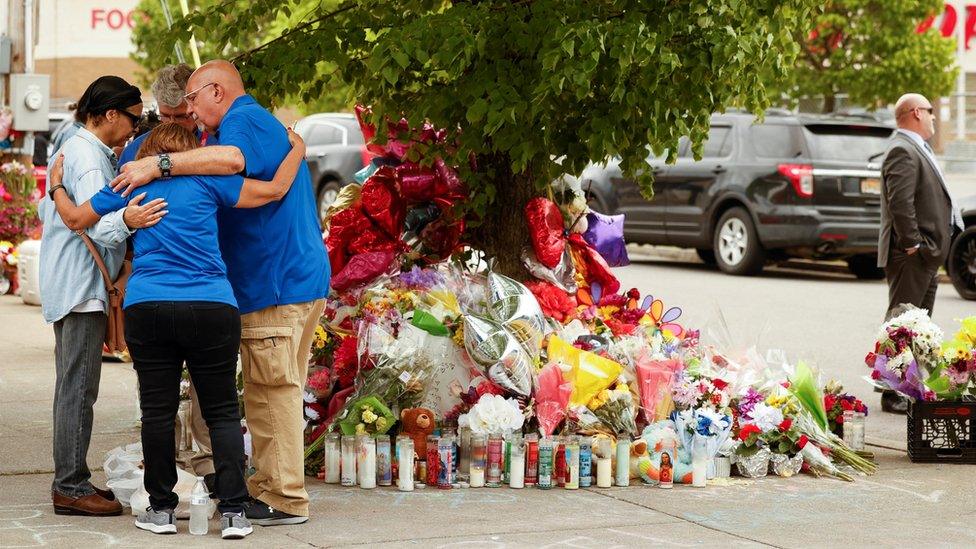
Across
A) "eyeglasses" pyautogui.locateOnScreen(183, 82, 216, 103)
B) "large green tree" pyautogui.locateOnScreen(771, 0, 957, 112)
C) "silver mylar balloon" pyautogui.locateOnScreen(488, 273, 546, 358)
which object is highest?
"large green tree" pyautogui.locateOnScreen(771, 0, 957, 112)

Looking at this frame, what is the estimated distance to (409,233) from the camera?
7.55m

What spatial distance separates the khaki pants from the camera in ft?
17.6

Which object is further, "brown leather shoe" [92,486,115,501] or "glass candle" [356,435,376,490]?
"glass candle" [356,435,376,490]

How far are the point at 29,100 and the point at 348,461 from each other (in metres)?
8.89

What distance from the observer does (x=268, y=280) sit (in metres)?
5.33

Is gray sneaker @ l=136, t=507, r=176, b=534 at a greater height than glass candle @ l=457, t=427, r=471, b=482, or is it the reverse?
glass candle @ l=457, t=427, r=471, b=482

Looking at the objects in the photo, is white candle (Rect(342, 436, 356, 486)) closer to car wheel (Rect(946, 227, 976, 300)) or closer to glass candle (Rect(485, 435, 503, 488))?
glass candle (Rect(485, 435, 503, 488))

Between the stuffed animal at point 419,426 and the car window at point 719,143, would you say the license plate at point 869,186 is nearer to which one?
the car window at point 719,143

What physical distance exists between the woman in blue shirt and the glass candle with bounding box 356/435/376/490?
911mm

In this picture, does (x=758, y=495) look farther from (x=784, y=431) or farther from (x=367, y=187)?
(x=367, y=187)

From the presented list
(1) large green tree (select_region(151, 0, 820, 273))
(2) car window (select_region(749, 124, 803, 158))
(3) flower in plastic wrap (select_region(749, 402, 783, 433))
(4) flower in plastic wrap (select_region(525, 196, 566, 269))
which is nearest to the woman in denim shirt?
(1) large green tree (select_region(151, 0, 820, 273))

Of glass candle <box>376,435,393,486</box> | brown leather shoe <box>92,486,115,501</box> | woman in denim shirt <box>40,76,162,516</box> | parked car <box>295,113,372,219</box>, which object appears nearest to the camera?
woman in denim shirt <box>40,76,162,516</box>

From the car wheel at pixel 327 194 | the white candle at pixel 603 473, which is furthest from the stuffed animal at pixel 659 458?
the car wheel at pixel 327 194

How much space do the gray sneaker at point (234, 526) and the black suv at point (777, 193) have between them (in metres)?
10.1
